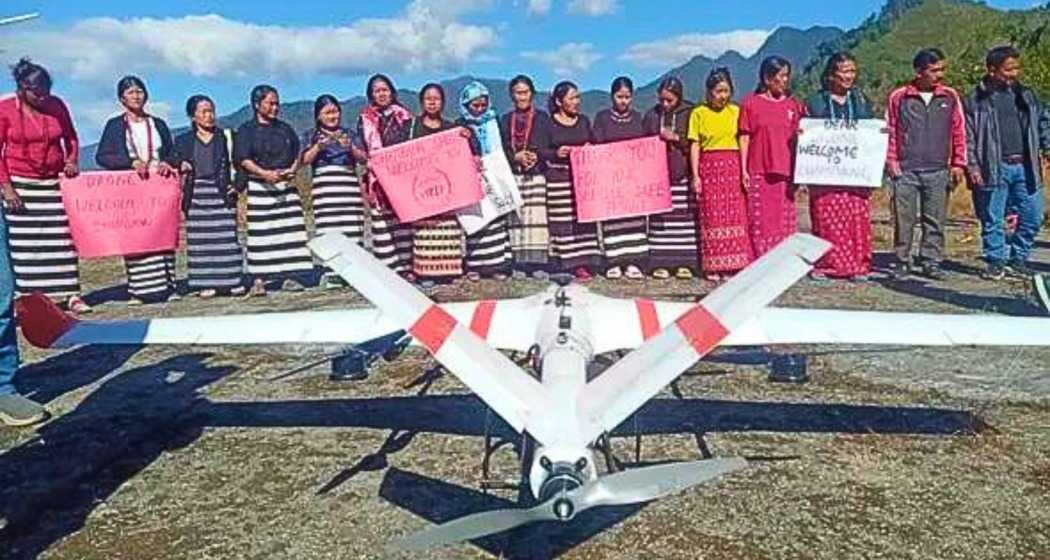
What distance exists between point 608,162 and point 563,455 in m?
6.10

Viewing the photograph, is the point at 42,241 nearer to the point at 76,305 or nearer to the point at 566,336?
the point at 76,305

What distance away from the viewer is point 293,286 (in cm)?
978

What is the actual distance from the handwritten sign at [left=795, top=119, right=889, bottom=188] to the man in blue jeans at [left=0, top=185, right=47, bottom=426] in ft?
20.3

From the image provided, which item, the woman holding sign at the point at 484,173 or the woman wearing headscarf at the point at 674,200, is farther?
the woman wearing headscarf at the point at 674,200

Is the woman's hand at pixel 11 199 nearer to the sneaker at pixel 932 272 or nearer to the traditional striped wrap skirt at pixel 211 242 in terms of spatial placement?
the traditional striped wrap skirt at pixel 211 242

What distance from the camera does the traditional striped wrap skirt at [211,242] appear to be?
902 cm

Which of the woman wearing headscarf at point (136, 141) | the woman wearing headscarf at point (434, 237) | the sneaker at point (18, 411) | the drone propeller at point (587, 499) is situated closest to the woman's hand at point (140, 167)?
the woman wearing headscarf at point (136, 141)

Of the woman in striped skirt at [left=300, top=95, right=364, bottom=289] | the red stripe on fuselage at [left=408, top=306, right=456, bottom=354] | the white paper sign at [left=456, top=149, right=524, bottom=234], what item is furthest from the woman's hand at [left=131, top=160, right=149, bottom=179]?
the red stripe on fuselage at [left=408, top=306, right=456, bottom=354]

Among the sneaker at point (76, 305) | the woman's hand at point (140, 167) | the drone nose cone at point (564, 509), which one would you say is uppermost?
the woman's hand at point (140, 167)

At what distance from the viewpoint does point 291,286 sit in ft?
32.1

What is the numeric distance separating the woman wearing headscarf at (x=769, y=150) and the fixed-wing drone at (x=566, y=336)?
3646 millimetres

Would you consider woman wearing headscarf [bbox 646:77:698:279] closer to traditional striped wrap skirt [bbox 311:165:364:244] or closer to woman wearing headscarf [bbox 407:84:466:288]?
woman wearing headscarf [bbox 407:84:466:288]

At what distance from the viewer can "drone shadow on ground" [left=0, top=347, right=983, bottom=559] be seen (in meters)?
4.25

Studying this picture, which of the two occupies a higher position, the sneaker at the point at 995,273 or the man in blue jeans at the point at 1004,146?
the man in blue jeans at the point at 1004,146
